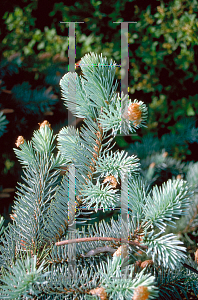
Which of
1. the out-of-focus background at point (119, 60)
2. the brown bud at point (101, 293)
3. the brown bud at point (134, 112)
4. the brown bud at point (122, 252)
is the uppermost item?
the out-of-focus background at point (119, 60)

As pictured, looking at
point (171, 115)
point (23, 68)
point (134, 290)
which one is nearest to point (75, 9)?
point (23, 68)

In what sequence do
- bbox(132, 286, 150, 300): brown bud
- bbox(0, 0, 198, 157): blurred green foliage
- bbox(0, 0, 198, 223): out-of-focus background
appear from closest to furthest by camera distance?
bbox(132, 286, 150, 300): brown bud → bbox(0, 0, 198, 223): out-of-focus background → bbox(0, 0, 198, 157): blurred green foliage

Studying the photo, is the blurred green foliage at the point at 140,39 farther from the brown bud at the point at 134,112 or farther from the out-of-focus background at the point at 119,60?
the brown bud at the point at 134,112

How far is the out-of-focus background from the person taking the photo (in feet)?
2.90

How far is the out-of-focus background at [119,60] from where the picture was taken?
2.90 feet

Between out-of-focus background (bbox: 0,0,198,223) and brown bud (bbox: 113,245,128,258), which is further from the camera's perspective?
out-of-focus background (bbox: 0,0,198,223)

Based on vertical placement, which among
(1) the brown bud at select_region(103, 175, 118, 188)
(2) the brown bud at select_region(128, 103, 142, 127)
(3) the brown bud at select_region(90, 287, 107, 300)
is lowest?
(3) the brown bud at select_region(90, 287, 107, 300)

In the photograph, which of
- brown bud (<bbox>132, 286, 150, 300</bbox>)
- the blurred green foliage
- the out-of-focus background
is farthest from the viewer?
the blurred green foliage

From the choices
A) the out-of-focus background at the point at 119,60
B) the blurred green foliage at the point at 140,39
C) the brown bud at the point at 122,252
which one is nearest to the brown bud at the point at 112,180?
the brown bud at the point at 122,252

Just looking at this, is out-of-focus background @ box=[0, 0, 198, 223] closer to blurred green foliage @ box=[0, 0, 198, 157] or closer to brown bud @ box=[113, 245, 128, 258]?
blurred green foliage @ box=[0, 0, 198, 157]

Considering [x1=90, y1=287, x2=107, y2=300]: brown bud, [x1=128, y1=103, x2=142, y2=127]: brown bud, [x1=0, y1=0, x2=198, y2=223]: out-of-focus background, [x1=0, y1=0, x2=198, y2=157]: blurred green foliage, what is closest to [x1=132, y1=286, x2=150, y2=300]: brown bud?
[x1=90, y1=287, x2=107, y2=300]: brown bud

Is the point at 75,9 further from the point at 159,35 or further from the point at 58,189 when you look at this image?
the point at 58,189

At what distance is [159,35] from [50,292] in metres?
1.14

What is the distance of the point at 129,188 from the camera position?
1.07 ft
